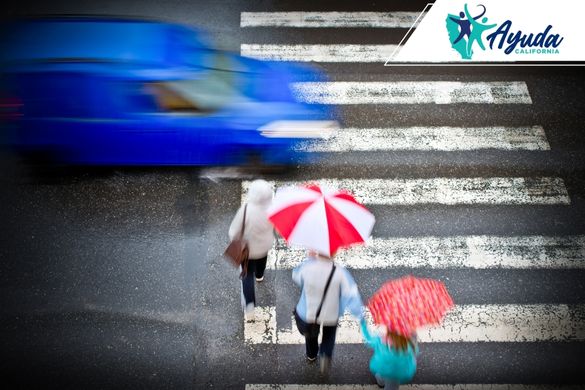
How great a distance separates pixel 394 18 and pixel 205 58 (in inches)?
166

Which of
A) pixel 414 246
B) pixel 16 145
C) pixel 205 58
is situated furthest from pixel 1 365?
pixel 414 246

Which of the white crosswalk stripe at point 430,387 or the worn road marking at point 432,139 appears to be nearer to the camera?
the white crosswalk stripe at point 430,387

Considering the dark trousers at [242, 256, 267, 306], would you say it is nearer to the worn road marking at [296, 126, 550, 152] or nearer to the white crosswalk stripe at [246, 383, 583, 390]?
the white crosswalk stripe at [246, 383, 583, 390]

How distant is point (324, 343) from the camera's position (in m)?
5.58

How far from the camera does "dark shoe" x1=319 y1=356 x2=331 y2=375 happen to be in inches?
229

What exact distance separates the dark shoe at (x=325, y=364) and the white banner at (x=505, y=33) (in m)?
5.50

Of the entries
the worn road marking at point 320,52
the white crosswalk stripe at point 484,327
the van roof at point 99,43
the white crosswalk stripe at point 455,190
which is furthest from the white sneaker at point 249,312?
the worn road marking at point 320,52

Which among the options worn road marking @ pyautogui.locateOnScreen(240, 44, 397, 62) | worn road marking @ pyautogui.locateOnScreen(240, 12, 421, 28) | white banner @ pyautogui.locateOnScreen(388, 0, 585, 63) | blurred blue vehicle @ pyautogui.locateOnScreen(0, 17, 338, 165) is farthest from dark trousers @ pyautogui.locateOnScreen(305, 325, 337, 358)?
worn road marking @ pyautogui.locateOnScreen(240, 12, 421, 28)

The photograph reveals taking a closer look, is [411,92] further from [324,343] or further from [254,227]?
[324,343]

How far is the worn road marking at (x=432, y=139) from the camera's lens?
8219 mm

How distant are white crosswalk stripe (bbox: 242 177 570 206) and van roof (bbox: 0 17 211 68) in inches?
80.9

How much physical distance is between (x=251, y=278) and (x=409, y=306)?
80.3 inches

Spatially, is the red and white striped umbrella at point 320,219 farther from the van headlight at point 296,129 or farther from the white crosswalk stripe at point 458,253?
the van headlight at point 296,129

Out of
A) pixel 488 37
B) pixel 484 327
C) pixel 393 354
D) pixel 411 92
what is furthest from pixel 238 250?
pixel 488 37
